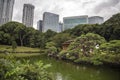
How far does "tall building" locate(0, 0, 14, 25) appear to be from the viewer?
331 ft

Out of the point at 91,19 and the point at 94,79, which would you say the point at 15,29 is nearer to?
the point at 94,79

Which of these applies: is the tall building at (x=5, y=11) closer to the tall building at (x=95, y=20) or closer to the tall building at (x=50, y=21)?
the tall building at (x=50, y=21)

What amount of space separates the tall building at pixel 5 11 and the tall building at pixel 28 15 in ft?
70.5

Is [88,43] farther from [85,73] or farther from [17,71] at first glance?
[17,71]

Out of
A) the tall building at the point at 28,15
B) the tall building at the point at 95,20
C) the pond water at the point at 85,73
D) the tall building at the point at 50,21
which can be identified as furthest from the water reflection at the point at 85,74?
the tall building at the point at 95,20

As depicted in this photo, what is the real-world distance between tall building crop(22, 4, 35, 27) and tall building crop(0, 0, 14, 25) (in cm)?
2149

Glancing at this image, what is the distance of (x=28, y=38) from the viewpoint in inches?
1836

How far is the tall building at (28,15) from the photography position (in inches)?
5052

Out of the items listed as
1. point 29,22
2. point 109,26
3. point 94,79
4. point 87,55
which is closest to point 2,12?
point 29,22

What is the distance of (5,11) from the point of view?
103 meters

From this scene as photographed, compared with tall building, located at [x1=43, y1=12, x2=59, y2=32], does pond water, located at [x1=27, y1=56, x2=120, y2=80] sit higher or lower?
lower

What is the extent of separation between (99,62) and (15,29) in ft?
103

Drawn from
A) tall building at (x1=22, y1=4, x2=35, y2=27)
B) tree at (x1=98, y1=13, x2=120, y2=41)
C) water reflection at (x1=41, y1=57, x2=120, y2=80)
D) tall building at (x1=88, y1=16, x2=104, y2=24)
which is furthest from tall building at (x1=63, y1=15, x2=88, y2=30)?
water reflection at (x1=41, y1=57, x2=120, y2=80)

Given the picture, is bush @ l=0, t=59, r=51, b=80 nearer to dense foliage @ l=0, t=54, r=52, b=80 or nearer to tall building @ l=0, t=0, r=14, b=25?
dense foliage @ l=0, t=54, r=52, b=80
